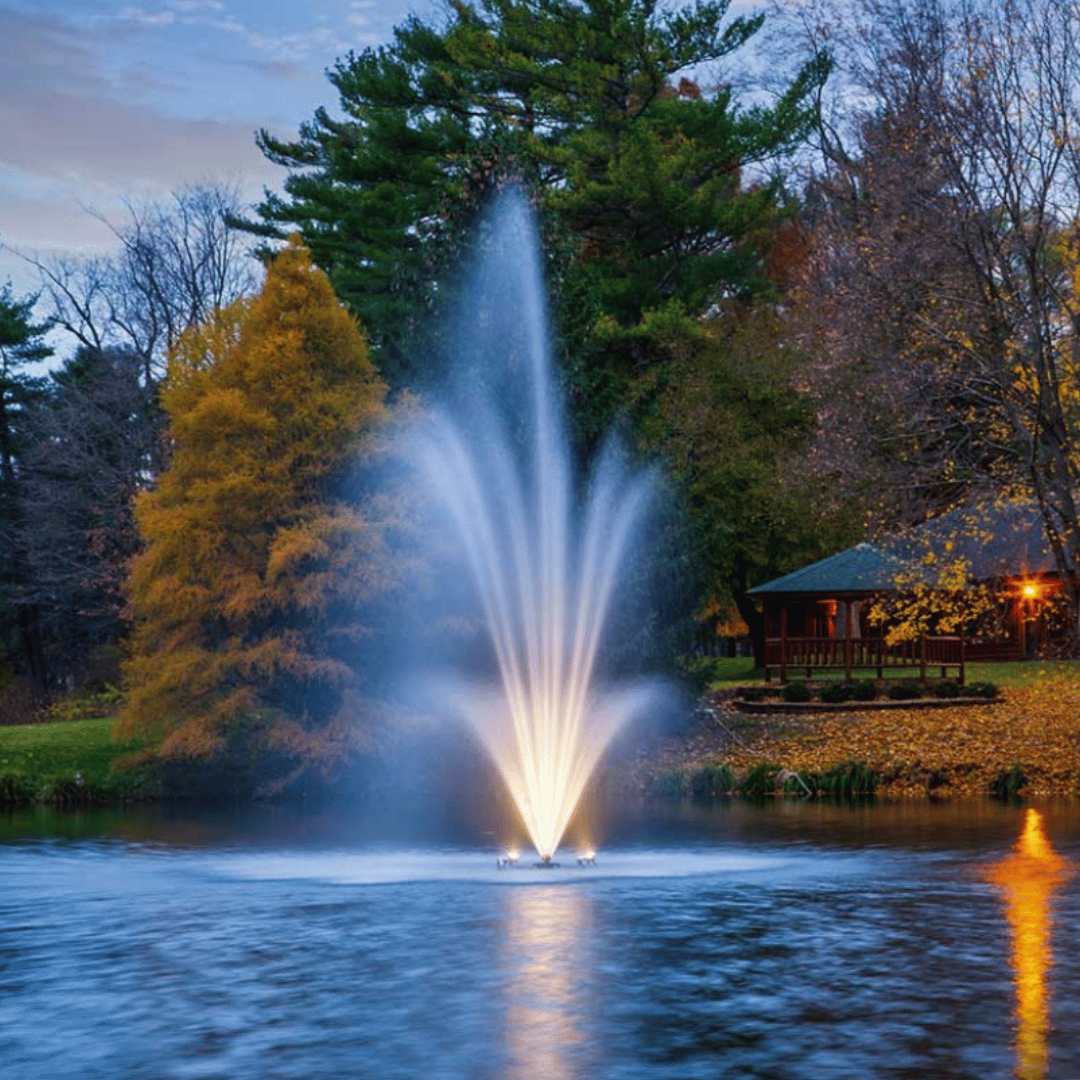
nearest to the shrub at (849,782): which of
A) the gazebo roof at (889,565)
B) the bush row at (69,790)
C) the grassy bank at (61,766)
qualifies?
the gazebo roof at (889,565)

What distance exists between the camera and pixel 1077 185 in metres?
35.1

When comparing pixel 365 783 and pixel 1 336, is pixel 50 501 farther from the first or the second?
pixel 365 783

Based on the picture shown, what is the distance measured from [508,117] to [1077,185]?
2856 cm

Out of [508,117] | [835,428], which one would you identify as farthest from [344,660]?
[508,117]

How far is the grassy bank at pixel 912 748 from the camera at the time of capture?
131 ft

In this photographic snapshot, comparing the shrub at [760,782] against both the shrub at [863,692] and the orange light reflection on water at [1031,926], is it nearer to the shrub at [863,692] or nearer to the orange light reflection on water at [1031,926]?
the orange light reflection on water at [1031,926]

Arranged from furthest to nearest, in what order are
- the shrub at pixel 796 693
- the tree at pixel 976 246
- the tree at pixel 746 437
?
the tree at pixel 746 437 < the shrub at pixel 796 693 < the tree at pixel 976 246

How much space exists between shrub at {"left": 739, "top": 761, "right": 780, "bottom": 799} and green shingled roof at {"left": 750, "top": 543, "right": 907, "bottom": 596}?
543 inches

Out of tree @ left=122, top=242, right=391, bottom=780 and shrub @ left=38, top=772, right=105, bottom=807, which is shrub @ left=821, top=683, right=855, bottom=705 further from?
shrub @ left=38, top=772, right=105, bottom=807

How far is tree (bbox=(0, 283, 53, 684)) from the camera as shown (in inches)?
2869

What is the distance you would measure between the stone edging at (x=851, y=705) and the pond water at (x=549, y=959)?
53.1ft

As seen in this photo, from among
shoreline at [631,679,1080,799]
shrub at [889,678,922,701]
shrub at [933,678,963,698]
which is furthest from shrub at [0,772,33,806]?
shrub at [933,678,963,698]

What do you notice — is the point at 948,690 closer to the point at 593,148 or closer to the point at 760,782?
the point at 760,782

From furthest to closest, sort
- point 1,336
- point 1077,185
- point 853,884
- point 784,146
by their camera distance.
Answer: point 1,336, point 784,146, point 1077,185, point 853,884
